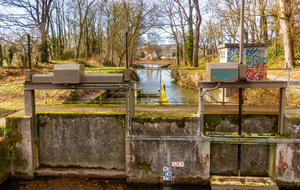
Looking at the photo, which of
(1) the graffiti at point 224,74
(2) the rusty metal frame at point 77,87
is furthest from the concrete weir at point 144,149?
(1) the graffiti at point 224,74

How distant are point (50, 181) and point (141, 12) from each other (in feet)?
95.0

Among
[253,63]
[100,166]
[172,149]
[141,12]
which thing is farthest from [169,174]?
[141,12]

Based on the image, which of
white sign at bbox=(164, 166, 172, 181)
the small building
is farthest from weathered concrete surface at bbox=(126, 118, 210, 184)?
the small building

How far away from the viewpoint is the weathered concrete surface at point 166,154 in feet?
23.6

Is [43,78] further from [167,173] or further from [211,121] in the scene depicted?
[211,121]

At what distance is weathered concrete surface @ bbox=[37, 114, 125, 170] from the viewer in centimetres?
755

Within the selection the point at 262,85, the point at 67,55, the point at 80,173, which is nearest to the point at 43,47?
the point at 67,55

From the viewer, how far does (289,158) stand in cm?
701

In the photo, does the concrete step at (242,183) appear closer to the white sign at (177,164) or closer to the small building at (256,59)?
the white sign at (177,164)

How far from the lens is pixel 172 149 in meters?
7.28

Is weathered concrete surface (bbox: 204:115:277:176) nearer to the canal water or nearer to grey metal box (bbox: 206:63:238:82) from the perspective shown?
the canal water

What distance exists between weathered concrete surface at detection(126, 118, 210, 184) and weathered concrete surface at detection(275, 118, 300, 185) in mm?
2201

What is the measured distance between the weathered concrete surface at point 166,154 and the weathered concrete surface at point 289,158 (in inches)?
86.6

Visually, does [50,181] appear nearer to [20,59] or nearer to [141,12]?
[20,59]
